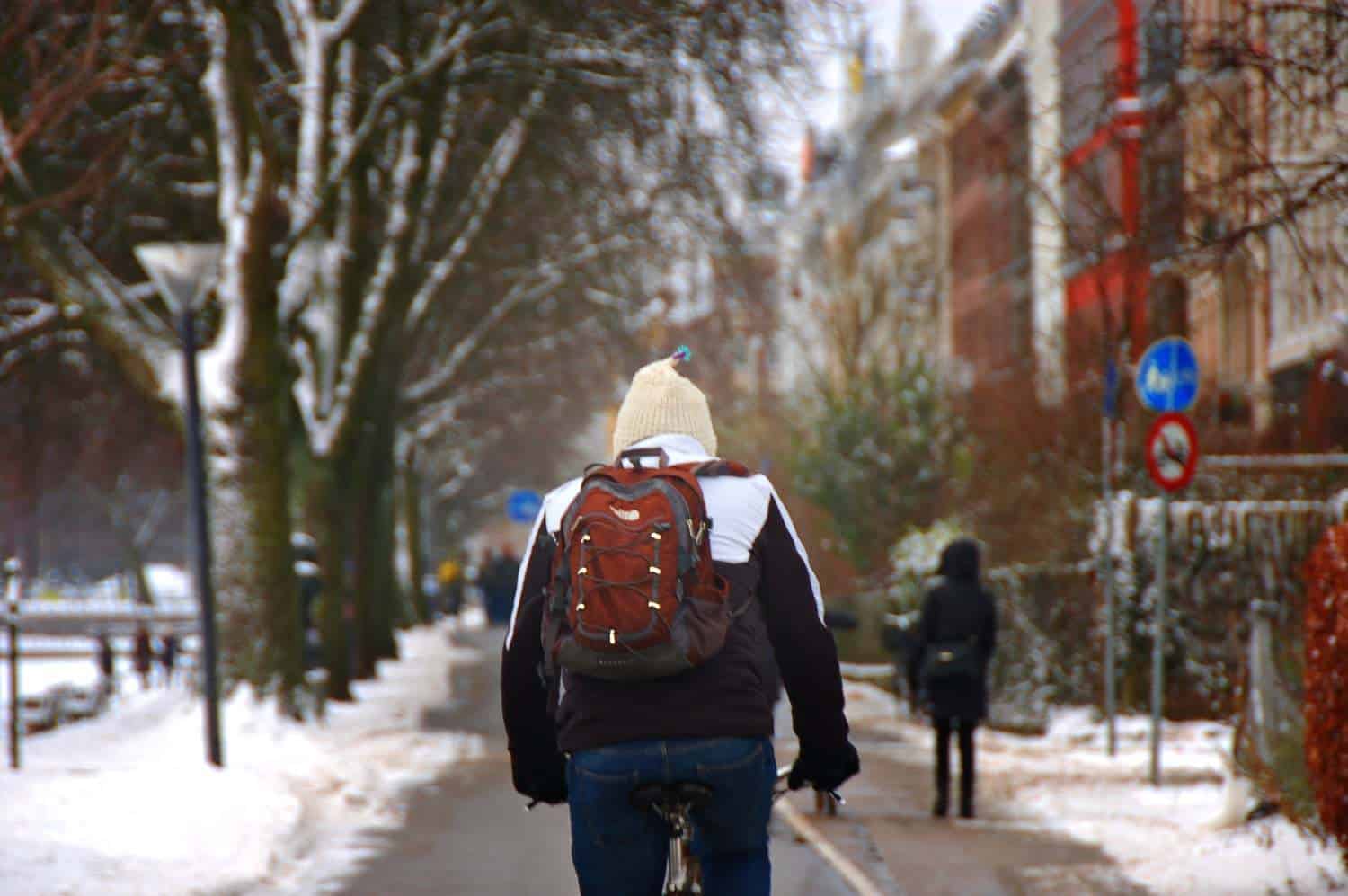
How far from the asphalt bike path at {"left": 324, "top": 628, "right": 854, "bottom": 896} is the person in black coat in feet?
3.54

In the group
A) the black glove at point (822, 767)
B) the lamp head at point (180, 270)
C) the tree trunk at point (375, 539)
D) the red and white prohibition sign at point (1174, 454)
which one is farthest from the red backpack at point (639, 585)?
the tree trunk at point (375, 539)

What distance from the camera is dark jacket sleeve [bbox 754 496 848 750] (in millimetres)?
4629

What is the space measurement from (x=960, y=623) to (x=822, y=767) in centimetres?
791

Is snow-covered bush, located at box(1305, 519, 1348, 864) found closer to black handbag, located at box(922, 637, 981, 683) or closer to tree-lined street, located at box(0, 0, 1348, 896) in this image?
tree-lined street, located at box(0, 0, 1348, 896)

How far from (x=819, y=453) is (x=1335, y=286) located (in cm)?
2356

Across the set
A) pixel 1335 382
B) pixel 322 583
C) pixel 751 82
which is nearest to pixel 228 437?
pixel 322 583

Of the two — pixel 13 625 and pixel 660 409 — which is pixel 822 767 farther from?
pixel 13 625

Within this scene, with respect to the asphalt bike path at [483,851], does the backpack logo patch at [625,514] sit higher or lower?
higher

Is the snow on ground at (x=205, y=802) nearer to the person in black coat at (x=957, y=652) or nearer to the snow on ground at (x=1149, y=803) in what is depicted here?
the person in black coat at (x=957, y=652)

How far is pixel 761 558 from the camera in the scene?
4.66 m

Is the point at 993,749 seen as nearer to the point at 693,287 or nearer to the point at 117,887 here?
the point at 117,887

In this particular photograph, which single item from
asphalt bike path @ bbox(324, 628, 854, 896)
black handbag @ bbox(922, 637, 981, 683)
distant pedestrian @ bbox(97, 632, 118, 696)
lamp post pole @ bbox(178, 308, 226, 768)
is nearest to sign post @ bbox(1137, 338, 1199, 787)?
black handbag @ bbox(922, 637, 981, 683)

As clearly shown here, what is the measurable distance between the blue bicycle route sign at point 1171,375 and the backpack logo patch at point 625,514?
10638 mm

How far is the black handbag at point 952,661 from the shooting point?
40.5 ft
